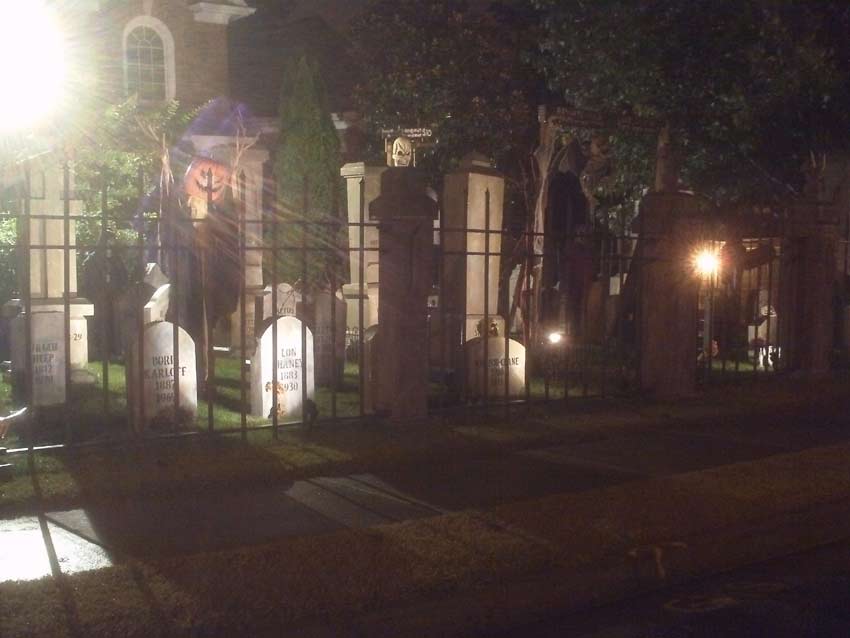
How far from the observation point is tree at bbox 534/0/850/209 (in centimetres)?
1252

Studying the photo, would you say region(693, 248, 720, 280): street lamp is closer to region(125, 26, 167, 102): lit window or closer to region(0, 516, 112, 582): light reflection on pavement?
region(0, 516, 112, 582): light reflection on pavement

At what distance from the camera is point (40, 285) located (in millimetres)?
13570

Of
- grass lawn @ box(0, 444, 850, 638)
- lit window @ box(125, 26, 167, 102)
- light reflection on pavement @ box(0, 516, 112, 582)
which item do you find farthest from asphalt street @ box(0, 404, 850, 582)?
lit window @ box(125, 26, 167, 102)

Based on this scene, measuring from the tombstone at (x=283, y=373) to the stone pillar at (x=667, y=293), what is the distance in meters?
4.13

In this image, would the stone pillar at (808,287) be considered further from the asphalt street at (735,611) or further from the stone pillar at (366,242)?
the asphalt street at (735,611)

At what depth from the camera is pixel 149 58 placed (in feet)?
90.2

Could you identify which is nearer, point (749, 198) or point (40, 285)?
point (40, 285)

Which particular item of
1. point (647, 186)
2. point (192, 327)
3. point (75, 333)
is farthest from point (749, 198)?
point (75, 333)

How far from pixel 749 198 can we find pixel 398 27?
9.82 metres

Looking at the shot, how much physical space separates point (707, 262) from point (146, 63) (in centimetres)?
1808

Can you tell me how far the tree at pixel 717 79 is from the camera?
12516 millimetres

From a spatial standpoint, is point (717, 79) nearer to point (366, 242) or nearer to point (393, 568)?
point (366, 242)

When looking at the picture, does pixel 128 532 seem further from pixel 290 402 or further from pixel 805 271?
pixel 805 271

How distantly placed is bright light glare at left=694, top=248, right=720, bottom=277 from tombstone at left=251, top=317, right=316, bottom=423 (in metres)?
4.90
